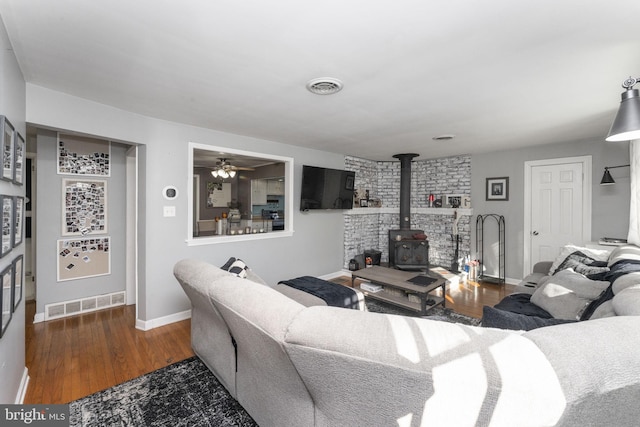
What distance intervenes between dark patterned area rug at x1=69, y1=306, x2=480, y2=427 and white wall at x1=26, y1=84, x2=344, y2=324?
1.16 m

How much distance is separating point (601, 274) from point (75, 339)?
5.00 meters

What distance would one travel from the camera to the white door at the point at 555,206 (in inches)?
163

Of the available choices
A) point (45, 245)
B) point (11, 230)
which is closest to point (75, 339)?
point (45, 245)

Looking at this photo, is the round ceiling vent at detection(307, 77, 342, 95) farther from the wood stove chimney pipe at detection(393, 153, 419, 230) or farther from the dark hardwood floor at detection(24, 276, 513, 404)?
the wood stove chimney pipe at detection(393, 153, 419, 230)

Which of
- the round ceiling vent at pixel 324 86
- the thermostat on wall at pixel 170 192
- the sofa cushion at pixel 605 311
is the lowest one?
the sofa cushion at pixel 605 311

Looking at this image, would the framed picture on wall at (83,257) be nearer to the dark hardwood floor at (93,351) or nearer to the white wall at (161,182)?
the white wall at (161,182)

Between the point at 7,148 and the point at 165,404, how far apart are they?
1.83 meters

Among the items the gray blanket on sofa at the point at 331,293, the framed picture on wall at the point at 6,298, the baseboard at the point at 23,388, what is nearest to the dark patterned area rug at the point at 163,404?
the baseboard at the point at 23,388

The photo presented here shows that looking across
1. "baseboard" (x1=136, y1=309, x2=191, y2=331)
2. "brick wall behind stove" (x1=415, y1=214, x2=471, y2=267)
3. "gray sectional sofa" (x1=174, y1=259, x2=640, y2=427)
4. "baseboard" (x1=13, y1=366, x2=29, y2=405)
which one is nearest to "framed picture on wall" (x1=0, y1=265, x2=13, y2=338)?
"baseboard" (x1=13, y1=366, x2=29, y2=405)

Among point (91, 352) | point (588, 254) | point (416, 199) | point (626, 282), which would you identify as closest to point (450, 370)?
point (626, 282)

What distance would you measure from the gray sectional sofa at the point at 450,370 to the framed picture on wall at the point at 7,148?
1.52 meters

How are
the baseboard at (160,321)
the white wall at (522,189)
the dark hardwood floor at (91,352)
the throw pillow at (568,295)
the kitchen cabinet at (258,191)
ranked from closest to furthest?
the throw pillow at (568,295), the dark hardwood floor at (91,352), the baseboard at (160,321), the white wall at (522,189), the kitchen cabinet at (258,191)

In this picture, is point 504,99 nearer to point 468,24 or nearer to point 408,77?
point 408,77

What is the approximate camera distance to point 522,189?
4.67 m
